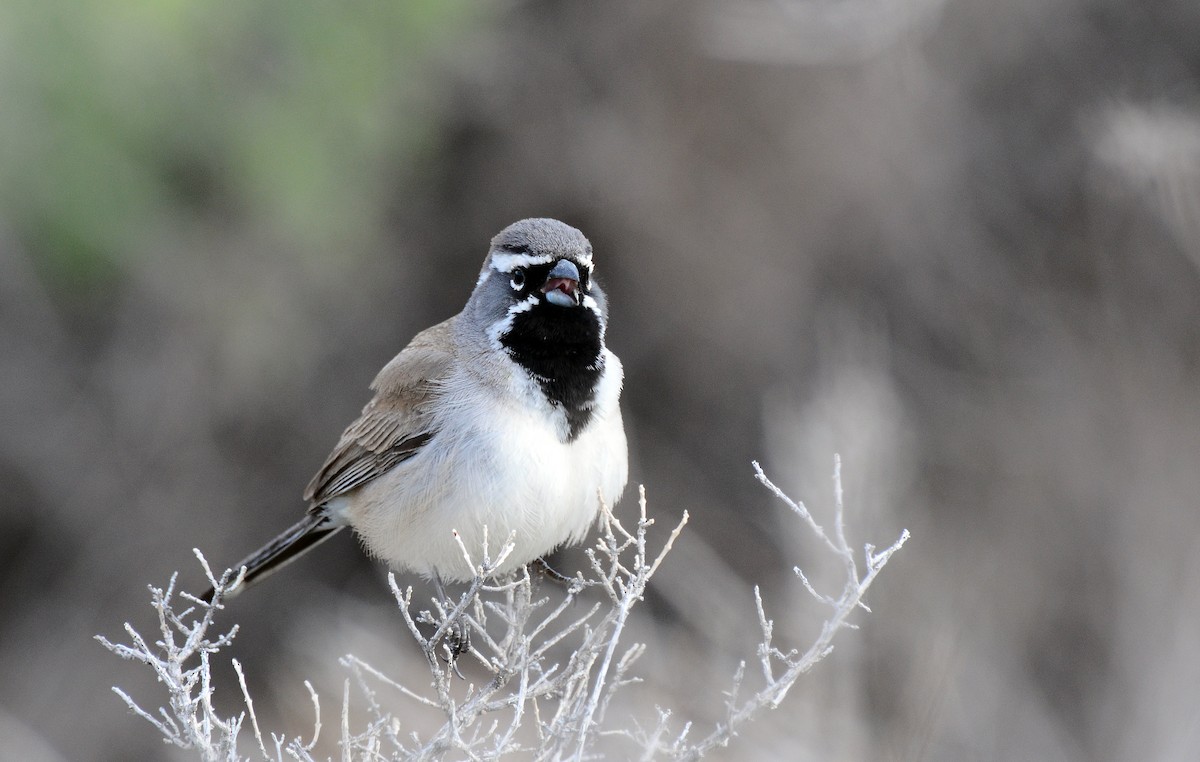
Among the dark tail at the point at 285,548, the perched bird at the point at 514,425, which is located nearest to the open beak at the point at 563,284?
the perched bird at the point at 514,425

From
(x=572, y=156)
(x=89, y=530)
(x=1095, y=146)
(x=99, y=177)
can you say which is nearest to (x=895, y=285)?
(x=1095, y=146)

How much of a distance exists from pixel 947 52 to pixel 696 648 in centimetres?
495

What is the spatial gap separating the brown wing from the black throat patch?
0.48 m

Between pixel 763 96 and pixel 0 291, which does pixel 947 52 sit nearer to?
pixel 763 96

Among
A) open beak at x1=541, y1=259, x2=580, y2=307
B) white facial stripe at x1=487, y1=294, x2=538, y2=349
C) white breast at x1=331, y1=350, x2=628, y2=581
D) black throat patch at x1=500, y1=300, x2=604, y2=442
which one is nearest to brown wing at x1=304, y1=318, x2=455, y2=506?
white breast at x1=331, y1=350, x2=628, y2=581

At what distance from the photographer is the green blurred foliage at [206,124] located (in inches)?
332

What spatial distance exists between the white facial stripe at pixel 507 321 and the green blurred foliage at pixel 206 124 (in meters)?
4.44

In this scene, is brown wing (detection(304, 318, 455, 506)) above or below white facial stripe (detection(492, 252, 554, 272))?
below

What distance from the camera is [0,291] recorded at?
366 inches

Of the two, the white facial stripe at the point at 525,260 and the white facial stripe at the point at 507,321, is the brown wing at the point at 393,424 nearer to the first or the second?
the white facial stripe at the point at 507,321

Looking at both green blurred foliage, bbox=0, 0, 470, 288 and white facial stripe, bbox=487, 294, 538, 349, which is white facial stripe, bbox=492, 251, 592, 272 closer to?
white facial stripe, bbox=487, 294, 538, 349

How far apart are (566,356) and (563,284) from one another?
0.99 ft

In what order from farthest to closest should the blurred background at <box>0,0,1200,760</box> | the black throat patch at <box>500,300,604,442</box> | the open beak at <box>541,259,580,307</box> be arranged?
the blurred background at <box>0,0,1200,760</box>
the black throat patch at <box>500,300,604,442</box>
the open beak at <box>541,259,580,307</box>

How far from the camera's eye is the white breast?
14.8ft
